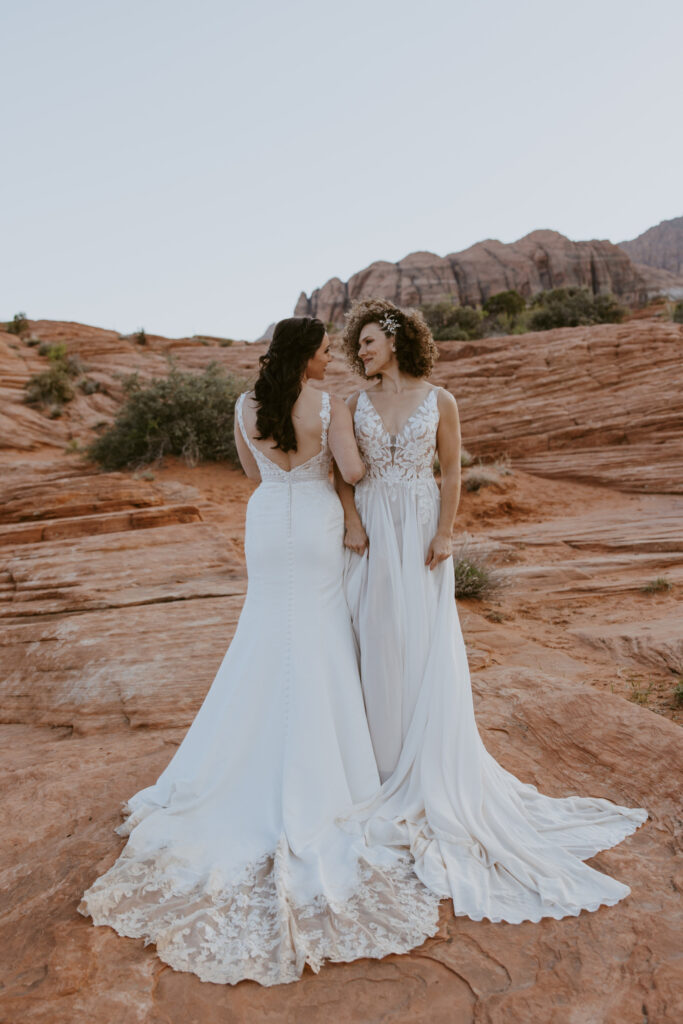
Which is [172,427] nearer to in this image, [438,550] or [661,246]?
[438,550]

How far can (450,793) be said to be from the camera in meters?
3.12

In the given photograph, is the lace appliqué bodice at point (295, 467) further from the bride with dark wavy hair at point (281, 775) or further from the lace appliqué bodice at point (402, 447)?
the lace appliqué bodice at point (402, 447)

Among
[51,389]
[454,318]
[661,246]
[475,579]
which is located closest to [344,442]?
[475,579]

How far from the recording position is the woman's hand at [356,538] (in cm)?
349

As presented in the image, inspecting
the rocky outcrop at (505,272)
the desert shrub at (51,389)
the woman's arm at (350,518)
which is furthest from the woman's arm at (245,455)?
the rocky outcrop at (505,272)

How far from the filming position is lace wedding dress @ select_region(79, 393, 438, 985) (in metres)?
2.43

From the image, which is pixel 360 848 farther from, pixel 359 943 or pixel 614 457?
pixel 614 457

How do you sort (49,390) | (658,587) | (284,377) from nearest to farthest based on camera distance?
(284,377)
(658,587)
(49,390)

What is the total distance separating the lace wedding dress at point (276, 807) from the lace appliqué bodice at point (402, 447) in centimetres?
24

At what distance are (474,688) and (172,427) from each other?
10814 mm

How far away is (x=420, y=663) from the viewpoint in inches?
133

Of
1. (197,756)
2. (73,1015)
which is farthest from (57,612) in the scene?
(73,1015)

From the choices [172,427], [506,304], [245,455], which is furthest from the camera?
[506,304]

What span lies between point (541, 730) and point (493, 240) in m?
62.5
